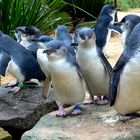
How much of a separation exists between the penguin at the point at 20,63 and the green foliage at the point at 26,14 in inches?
106

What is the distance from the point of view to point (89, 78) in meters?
4.49

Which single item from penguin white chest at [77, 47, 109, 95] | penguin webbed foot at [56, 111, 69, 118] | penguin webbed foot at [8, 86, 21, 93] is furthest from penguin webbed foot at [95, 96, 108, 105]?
penguin webbed foot at [8, 86, 21, 93]

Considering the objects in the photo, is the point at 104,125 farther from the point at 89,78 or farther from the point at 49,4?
the point at 49,4


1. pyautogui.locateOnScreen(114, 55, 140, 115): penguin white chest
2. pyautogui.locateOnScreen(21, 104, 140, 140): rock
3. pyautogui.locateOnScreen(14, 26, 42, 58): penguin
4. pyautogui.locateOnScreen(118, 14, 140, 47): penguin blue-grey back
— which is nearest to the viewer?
pyautogui.locateOnScreen(114, 55, 140, 115): penguin white chest

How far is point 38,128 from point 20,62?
1348 mm

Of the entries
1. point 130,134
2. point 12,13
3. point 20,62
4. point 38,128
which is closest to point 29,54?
point 20,62

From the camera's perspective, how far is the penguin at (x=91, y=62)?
437 centimetres

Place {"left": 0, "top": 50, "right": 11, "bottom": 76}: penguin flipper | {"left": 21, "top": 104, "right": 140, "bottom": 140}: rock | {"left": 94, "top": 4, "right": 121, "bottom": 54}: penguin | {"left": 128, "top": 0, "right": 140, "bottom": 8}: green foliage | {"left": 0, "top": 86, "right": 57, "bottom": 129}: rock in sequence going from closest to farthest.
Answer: {"left": 21, "top": 104, "right": 140, "bottom": 140}: rock, {"left": 0, "top": 86, "right": 57, "bottom": 129}: rock, {"left": 0, "top": 50, "right": 11, "bottom": 76}: penguin flipper, {"left": 94, "top": 4, "right": 121, "bottom": 54}: penguin, {"left": 128, "top": 0, "right": 140, "bottom": 8}: green foliage

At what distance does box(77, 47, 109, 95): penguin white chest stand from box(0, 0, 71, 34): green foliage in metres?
3.79

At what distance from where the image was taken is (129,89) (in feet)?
12.3

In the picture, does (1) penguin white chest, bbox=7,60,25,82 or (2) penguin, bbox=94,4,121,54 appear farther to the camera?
(2) penguin, bbox=94,4,121,54

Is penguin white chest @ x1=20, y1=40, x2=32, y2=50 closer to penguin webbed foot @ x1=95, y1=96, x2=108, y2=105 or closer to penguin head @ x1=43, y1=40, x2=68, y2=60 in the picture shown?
penguin webbed foot @ x1=95, y1=96, x2=108, y2=105

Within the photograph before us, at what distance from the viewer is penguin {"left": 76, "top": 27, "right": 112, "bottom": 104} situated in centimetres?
437

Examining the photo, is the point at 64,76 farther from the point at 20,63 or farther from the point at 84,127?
the point at 20,63
